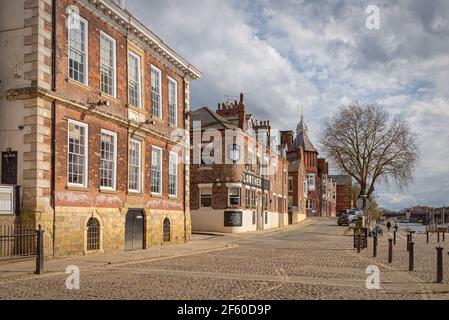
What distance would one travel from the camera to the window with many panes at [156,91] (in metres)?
25.4

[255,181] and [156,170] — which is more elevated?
[156,170]

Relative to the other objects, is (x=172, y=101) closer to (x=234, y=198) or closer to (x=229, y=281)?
(x=234, y=198)

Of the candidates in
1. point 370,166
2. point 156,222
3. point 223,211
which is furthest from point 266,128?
point 156,222

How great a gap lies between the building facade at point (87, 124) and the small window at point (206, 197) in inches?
510

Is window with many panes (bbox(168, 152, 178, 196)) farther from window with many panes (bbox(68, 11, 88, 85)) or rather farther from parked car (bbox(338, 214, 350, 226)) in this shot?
parked car (bbox(338, 214, 350, 226))

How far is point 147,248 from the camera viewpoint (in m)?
23.6

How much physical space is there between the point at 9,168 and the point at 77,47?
5.38 metres

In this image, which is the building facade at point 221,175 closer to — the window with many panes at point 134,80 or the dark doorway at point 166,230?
the dark doorway at point 166,230

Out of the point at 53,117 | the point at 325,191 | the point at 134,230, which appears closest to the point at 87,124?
the point at 53,117

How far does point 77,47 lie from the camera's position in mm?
19109

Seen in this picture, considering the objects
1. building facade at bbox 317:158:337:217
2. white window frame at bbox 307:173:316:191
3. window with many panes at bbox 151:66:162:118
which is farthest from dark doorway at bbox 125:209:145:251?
building facade at bbox 317:158:337:217
